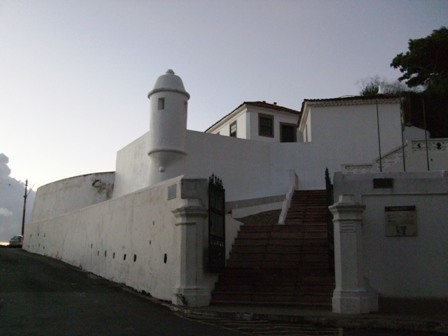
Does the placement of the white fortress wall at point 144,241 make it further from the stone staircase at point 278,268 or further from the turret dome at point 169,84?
the turret dome at point 169,84

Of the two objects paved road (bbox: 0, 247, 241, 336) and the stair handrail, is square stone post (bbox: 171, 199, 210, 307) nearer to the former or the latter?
paved road (bbox: 0, 247, 241, 336)

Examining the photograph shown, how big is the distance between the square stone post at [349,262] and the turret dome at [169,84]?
14.2m

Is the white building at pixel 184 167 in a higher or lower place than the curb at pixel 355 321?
higher

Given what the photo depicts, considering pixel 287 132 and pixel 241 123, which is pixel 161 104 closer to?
pixel 241 123

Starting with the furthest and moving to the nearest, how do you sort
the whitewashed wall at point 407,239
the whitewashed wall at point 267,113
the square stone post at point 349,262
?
the whitewashed wall at point 267,113, the whitewashed wall at point 407,239, the square stone post at point 349,262

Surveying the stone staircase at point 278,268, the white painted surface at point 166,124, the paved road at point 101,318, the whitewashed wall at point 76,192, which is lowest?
the paved road at point 101,318

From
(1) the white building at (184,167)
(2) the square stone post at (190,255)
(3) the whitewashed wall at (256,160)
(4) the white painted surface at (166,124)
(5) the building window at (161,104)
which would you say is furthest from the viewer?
(3) the whitewashed wall at (256,160)

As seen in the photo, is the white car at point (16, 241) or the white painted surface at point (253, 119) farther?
the white car at point (16, 241)

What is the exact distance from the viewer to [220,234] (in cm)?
1230

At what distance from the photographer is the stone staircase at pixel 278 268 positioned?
11000 millimetres

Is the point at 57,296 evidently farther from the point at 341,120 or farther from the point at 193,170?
the point at 341,120

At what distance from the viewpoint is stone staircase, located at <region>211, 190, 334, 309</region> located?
36.1 ft

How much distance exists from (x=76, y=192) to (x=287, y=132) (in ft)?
46.2

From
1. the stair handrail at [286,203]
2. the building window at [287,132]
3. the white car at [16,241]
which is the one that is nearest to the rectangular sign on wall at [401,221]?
the stair handrail at [286,203]
